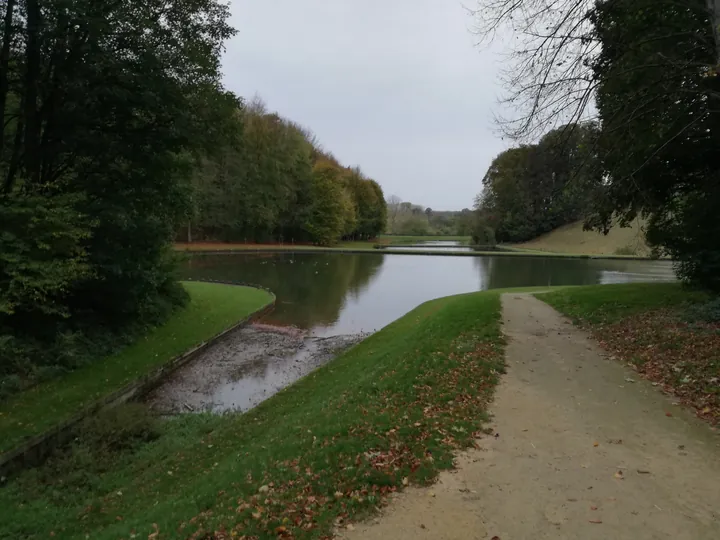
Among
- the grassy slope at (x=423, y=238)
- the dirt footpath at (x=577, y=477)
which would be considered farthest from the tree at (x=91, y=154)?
the grassy slope at (x=423, y=238)

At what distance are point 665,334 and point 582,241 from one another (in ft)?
218

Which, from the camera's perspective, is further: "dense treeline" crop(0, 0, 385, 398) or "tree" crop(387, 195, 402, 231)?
"tree" crop(387, 195, 402, 231)

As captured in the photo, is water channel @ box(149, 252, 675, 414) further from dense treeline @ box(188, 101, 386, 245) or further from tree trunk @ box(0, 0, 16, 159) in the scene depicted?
dense treeline @ box(188, 101, 386, 245)

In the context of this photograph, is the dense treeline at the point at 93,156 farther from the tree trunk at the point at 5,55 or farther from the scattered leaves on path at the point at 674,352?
the scattered leaves on path at the point at 674,352

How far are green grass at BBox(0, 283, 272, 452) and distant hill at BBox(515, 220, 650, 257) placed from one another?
5393 centimetres

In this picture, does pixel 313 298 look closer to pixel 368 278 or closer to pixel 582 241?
pixel 368 278

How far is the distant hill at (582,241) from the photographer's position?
61647 mm

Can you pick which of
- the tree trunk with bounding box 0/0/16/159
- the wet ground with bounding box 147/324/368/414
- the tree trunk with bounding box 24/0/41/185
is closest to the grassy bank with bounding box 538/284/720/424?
the wet ground with bounding box 147/324/368/414

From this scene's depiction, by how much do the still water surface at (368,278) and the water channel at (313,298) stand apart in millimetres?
60

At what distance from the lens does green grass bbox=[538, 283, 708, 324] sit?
12.6 meters

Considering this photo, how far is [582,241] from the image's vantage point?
69.9 m

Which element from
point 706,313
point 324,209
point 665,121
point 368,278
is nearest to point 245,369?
point 706,313

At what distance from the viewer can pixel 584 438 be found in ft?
18.0

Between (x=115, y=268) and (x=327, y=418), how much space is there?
7926 mm
